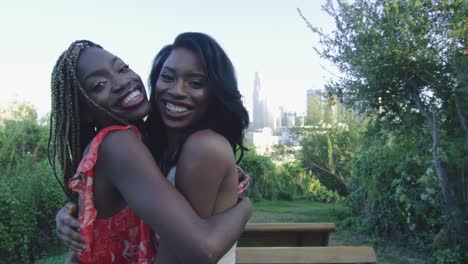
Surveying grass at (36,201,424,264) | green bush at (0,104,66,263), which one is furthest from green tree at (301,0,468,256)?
green bush at (0,104,66,263)

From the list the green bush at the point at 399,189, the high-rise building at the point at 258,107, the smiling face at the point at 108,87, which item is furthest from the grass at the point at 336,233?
the high-rise building at the point at 258,107

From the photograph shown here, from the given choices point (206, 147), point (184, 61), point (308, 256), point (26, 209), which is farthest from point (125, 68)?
point (26, 209)

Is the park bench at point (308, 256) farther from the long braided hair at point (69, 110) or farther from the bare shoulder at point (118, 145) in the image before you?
the bare shoulder at point (118, 145)

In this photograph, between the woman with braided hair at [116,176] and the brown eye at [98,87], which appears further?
the brown eye at [98,87]

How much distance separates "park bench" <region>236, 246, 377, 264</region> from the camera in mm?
2209

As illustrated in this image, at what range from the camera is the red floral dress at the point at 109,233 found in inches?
51.6

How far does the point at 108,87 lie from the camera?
1442 mm

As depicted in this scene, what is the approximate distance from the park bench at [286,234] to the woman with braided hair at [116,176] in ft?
6.06

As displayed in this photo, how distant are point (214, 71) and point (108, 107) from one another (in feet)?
1.29

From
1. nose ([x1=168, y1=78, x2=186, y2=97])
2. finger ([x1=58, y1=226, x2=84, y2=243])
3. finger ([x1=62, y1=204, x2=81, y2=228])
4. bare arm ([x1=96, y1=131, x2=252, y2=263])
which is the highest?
nose ([x1=168, y1=78, x2=186, y2=97])

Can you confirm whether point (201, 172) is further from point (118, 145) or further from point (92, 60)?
point (92, 60)

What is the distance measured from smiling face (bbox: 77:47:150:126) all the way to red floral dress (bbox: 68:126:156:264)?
5.6 inches

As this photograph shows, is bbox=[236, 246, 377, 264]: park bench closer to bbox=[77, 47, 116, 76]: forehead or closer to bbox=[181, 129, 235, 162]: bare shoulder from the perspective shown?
bbox=[181, 129, 235, 162]: bare shoulder

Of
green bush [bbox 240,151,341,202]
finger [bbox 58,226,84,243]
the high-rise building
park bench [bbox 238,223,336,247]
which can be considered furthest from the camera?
the high-rise building
